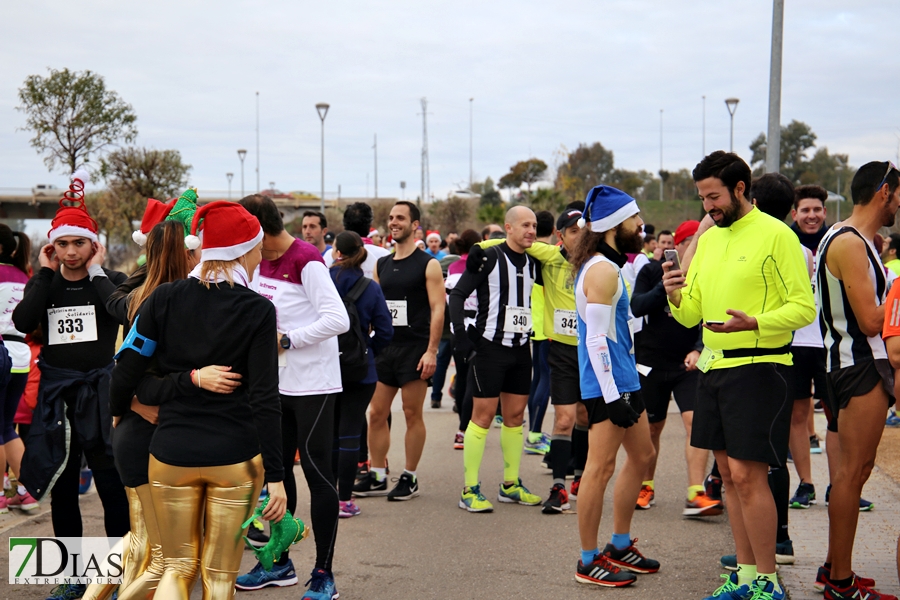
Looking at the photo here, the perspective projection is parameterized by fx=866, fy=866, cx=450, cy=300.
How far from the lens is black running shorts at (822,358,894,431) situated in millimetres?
4281

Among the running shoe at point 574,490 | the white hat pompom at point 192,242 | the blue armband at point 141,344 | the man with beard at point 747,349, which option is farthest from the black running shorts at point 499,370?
the blue armband at point 141,344

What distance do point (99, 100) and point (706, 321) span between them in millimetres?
29057

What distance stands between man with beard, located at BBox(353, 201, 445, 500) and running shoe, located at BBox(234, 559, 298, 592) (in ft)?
6.72

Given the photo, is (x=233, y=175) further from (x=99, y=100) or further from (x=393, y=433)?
(x=393, y=433)

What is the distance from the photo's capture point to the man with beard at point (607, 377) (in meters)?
4.73

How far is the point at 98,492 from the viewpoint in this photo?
15.6ft

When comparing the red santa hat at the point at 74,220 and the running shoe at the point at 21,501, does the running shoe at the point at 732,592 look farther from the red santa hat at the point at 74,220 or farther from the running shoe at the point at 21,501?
the running shoe at the point at 21,501

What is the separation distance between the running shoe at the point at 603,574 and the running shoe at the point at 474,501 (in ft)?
5.72

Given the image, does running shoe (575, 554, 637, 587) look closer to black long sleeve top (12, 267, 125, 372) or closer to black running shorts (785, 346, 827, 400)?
black running shorts (785, 346, 827, 400)

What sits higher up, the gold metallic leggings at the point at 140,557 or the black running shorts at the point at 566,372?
the black running shorts at the point at 566,372

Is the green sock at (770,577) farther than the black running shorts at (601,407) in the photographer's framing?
No

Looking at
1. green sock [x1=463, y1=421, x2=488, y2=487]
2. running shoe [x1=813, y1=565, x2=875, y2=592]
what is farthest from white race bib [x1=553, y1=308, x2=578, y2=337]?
running shoe [x1=813, y1=565, x2=875, y2=592]

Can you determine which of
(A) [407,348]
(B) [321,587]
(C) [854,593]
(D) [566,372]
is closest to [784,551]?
(C) [854,593]

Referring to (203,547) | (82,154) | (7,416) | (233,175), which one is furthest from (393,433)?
(233,175)
